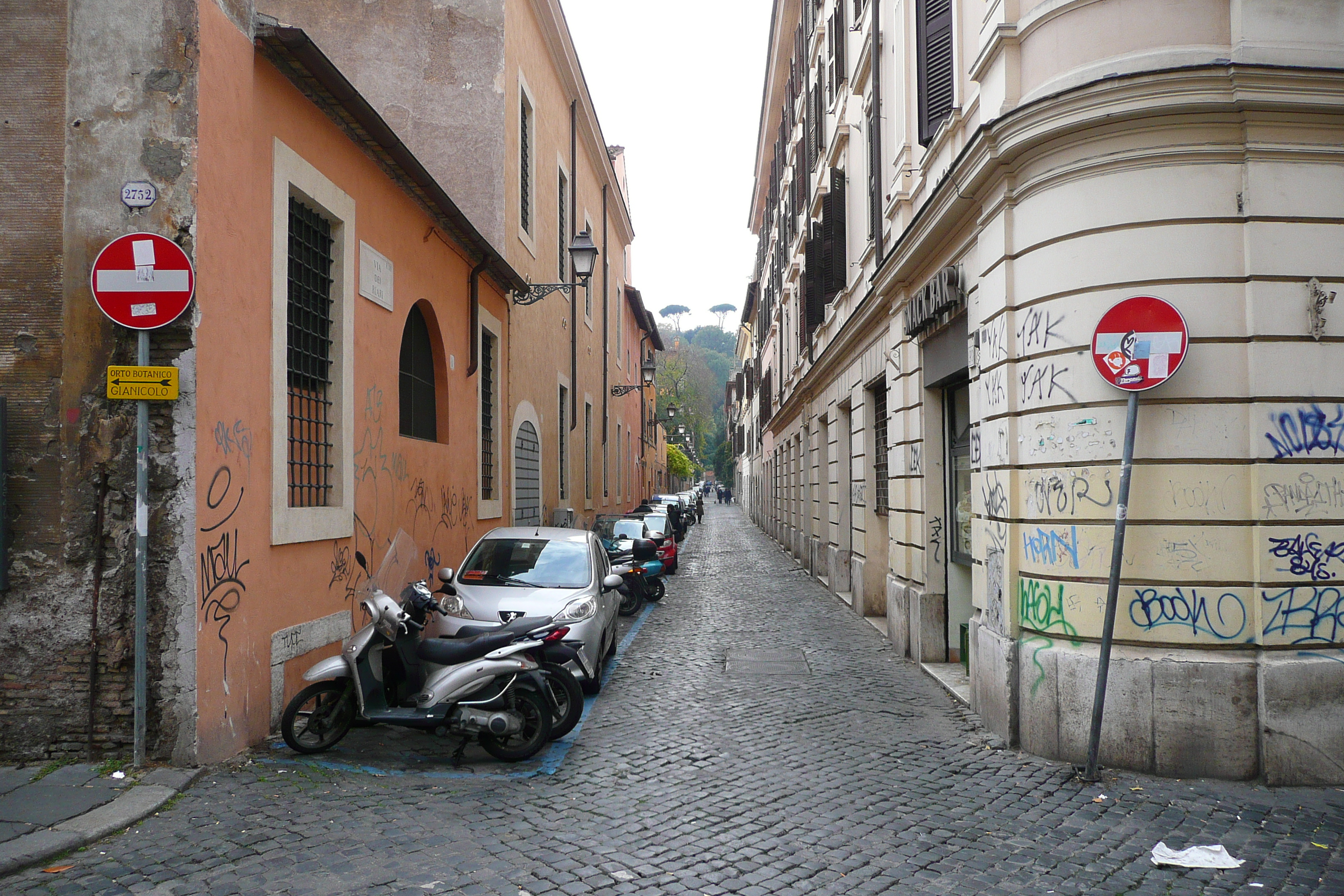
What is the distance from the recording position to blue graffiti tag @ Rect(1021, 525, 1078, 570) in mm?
6098

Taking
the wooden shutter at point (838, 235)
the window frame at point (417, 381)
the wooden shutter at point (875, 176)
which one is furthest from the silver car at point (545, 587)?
the wooden shutter at point (838, 235)

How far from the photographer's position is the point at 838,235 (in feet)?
48.8

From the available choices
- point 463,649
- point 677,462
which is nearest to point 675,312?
point 677,462

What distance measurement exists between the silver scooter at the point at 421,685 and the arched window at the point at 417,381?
375 centimetres

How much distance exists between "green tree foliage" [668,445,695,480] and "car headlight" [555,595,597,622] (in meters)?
57.1

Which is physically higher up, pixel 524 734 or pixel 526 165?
pixel 526 165

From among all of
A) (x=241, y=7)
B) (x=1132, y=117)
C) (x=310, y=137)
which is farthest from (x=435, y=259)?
(x=1132, y=117)

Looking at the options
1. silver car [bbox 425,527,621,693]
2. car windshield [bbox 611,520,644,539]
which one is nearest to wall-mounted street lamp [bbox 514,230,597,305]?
car windshield [bbox 611,520,644,539]

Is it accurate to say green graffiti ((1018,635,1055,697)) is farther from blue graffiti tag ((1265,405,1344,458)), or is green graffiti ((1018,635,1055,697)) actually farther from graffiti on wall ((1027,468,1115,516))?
blue graffiti tag ((1265,405,1344,458))

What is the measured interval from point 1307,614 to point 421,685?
225 inches

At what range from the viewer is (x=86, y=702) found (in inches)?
213

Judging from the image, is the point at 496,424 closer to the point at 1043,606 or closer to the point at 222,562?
the point at 222,562

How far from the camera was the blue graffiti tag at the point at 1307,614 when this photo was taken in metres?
5.68

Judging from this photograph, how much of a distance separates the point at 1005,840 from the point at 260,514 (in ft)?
16.3
